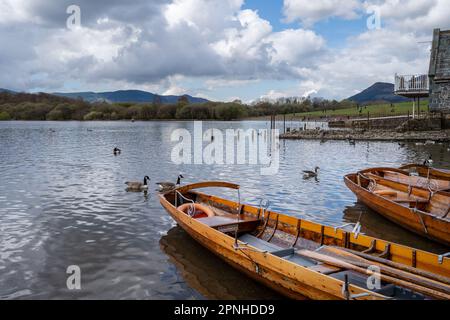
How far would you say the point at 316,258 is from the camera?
940cm

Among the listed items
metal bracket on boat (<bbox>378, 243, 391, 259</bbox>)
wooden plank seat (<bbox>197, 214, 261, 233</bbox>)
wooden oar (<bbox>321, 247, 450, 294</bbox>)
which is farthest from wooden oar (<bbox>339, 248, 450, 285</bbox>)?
wooden plank seat (<bbox>197, 214, 261, 233</bbox>)

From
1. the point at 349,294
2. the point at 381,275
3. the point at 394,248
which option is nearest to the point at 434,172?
the point at 394,248

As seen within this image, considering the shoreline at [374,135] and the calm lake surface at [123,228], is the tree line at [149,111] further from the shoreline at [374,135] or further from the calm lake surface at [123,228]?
the calm lake surface at [123,228]

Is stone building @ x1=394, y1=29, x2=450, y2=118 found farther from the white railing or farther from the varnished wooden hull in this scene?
the varnished wooden hull

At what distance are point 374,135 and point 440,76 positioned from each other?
11684 millimetres

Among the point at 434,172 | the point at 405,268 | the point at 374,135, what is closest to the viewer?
the point at 405,268

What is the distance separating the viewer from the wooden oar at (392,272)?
300 inches

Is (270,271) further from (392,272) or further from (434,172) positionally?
(434,172)

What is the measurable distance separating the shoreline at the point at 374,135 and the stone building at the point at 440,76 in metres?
3.87

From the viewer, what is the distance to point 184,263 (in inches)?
475

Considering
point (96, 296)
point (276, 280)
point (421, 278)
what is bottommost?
point (96, 296)
